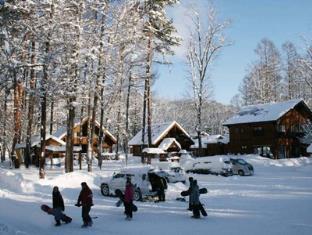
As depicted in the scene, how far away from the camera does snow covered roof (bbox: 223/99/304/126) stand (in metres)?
54.6

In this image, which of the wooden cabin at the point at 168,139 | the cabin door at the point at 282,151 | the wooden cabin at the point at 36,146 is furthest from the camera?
the wooden cabin at the point at 168,139

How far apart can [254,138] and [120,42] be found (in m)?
31.1

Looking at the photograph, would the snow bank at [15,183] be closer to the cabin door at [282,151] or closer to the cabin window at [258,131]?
the cabin window at [258,131]

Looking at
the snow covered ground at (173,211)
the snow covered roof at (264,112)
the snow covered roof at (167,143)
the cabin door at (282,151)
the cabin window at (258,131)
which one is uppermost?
the snow covered roof at (264,112)

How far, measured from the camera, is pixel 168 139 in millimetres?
63188

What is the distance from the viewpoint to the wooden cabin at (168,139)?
206 feet

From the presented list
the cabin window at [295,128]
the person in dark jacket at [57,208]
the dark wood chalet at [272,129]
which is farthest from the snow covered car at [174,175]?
the cabin window at [295,128]

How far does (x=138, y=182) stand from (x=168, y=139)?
41.0 metres

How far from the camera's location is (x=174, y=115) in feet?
431

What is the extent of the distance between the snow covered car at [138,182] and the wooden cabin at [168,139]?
36.9 metres

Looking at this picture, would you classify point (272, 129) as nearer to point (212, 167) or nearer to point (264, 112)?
point (264, 112)

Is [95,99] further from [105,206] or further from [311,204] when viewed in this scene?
[311,204]

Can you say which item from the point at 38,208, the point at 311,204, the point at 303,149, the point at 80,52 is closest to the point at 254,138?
the point at 303,149

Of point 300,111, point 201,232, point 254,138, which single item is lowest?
point 201,232
